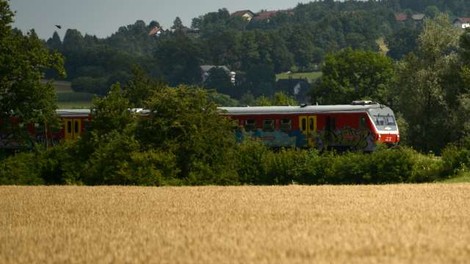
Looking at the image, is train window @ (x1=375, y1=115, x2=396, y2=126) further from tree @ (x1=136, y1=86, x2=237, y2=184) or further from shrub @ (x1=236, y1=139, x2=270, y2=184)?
shrub @ (x1=236, y1=139, x2=270, y2=184)

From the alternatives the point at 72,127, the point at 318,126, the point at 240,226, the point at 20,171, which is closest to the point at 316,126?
the point at 318,126

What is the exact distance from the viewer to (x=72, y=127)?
67.5m

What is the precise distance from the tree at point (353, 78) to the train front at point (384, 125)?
43946 mm

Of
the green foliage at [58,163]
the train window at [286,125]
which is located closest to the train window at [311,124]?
the train window at [286,125]

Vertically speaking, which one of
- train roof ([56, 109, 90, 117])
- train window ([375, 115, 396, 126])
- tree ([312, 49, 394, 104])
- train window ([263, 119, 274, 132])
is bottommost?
tree ([312, 49, 394, 104])

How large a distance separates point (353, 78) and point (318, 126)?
53.5 metres

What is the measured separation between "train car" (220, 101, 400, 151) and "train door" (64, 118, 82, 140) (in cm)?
875

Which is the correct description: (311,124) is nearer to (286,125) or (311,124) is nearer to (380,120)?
(286,125)

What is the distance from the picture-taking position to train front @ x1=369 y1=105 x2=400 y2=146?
206 feet

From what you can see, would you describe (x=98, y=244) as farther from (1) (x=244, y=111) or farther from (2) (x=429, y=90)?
(2) (x=429, y=90)

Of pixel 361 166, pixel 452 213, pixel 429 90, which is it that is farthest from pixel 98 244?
pixel 429 90

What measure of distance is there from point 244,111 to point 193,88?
9022mm

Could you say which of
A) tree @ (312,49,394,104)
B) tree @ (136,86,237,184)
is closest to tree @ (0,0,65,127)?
tree @ (136,86,237,184)

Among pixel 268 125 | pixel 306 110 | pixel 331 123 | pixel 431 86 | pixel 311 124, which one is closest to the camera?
pixel 331 123
